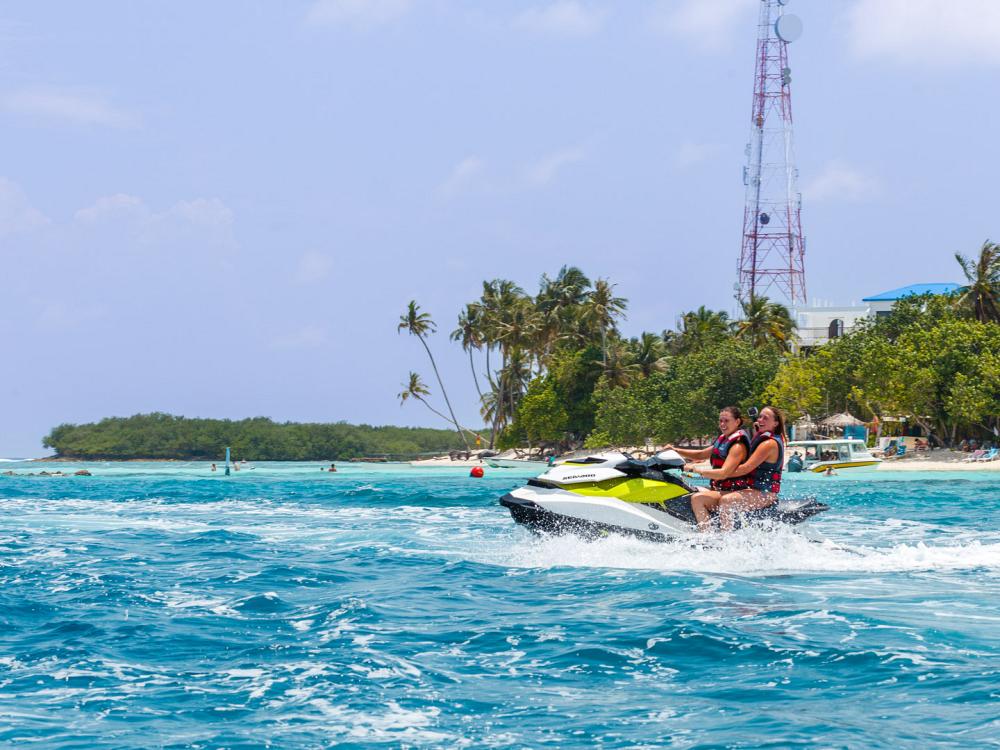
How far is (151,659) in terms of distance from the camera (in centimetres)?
654

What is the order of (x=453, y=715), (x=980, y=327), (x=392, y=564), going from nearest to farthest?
(x=453, y=715)
(x=392, y=564)
(x=980, y=327)

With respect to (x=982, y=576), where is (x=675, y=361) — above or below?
above

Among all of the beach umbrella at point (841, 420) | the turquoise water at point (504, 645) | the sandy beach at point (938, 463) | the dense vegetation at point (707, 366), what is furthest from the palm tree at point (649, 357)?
the turquoise water at point (504, 645)

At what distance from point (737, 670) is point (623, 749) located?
163 cm

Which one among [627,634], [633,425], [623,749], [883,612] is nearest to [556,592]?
[627,634]

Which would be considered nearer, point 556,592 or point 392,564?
point 556,592

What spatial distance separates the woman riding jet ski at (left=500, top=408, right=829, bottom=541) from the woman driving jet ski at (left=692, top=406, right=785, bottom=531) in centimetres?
17

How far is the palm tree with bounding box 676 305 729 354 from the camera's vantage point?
73.8 meters

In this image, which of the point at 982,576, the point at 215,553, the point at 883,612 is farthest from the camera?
the point at 215,553

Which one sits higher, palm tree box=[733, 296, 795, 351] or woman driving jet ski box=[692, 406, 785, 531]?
palm tree box=[733, 296, 795, 351]

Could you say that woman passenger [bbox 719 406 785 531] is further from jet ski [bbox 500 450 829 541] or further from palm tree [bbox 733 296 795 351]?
palm tree [bbox 733 296 795 351]

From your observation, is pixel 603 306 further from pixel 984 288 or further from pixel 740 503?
pixel 740 503

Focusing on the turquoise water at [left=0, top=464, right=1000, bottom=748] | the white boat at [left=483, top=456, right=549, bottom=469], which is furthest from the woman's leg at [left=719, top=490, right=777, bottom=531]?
the white boat at [left=483, top=456, right=549, bottom=469]

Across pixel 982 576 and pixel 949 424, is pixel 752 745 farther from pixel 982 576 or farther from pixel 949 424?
pixel 949 424
